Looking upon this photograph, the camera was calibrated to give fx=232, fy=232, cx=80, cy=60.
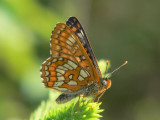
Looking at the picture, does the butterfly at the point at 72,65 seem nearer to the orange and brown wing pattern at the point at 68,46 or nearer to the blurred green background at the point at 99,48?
the orange and brown wing pattern at the point at 68,46

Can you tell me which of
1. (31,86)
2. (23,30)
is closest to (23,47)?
(23,30)

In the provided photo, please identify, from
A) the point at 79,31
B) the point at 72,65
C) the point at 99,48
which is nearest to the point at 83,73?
the point at 72,65

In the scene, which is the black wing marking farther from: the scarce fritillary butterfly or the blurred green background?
the blurred green background

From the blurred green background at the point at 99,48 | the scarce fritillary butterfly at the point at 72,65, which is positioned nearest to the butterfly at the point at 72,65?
the scarce fritillary butterfly at the point at 72,65

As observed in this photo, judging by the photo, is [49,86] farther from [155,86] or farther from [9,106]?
[155,86]

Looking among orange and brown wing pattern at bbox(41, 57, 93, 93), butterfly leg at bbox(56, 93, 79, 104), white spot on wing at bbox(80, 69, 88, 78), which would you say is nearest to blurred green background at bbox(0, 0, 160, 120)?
orange and brown wing pattern at bbox(41, 57, 93, 93)

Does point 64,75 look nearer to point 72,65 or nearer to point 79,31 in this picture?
point 72,65

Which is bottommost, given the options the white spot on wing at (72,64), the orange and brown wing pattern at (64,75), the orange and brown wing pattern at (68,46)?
the orange and brown wing pattern at (64,75)

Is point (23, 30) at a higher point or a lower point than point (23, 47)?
higher
